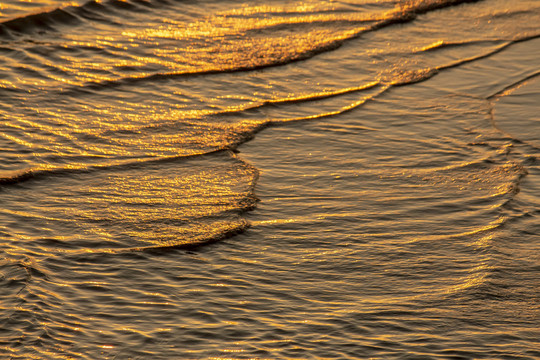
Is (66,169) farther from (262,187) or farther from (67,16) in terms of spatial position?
(67,16)

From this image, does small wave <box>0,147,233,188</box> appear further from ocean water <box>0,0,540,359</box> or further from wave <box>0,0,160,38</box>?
wave <box>0,0,160,38</box>

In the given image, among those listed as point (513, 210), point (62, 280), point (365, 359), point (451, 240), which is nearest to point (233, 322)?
point (365, 359)

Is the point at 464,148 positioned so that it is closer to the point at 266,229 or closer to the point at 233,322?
the point at 266,229

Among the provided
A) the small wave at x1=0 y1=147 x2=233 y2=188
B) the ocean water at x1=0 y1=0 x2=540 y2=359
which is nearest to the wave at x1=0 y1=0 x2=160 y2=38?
the ocean water at x1=0 y1=0 x2=540 y2=359

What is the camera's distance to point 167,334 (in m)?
3.65

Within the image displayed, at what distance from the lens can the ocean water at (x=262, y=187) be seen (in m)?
3.75

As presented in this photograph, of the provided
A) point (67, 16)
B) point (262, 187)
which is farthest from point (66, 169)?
point (67, 16)

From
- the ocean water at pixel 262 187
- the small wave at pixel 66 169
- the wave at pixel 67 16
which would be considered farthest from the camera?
the wave at pixel 67 16

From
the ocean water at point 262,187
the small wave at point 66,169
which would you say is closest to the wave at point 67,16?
the ocean water at point 262,187

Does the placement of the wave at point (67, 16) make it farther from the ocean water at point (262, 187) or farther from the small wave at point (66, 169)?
the small wave at point (66, 169)

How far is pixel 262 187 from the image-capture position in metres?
5.13

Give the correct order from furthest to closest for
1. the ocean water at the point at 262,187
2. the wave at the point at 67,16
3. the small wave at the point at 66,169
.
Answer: the wave at the point at 67,16, the small wave at the point at 66,169, the ocean water at the point at 262,187

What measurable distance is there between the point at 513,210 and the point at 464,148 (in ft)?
3.29

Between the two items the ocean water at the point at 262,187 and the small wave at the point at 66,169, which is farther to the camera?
the small wave at the point at 66,169
